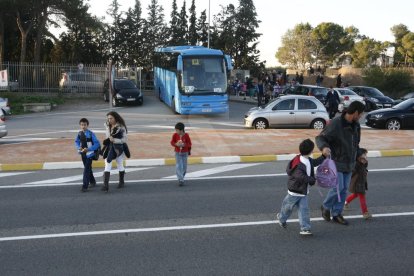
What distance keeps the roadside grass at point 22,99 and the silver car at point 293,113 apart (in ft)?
47.1

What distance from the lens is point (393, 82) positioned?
44719 mm

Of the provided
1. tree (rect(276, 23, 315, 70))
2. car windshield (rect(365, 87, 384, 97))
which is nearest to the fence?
car windshield (rect(365, 87, 384, 97))

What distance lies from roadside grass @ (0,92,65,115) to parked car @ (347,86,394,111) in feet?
62.6

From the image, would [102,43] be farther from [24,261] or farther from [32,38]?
[24,261]

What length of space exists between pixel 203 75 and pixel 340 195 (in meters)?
16.8

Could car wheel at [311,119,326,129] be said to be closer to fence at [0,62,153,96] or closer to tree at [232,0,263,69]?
fence at [0,62,153,96]

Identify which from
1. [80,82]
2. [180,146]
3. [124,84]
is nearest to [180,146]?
[180,146]

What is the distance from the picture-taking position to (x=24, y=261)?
→ 594cm

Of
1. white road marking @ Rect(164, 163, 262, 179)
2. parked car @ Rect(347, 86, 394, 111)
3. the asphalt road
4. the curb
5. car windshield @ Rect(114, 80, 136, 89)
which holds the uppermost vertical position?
car windshield @ Rect(114, 80, 136, 89)

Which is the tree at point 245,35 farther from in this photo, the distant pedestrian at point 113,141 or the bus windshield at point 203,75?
the distant pedestrian at point 113,141

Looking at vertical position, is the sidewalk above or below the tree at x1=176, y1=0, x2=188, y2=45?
below

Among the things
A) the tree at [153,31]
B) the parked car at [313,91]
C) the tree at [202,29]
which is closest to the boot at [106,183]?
the parked car at [313,91]

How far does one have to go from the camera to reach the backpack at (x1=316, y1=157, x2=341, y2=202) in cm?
686

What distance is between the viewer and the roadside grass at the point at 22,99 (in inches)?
1084
